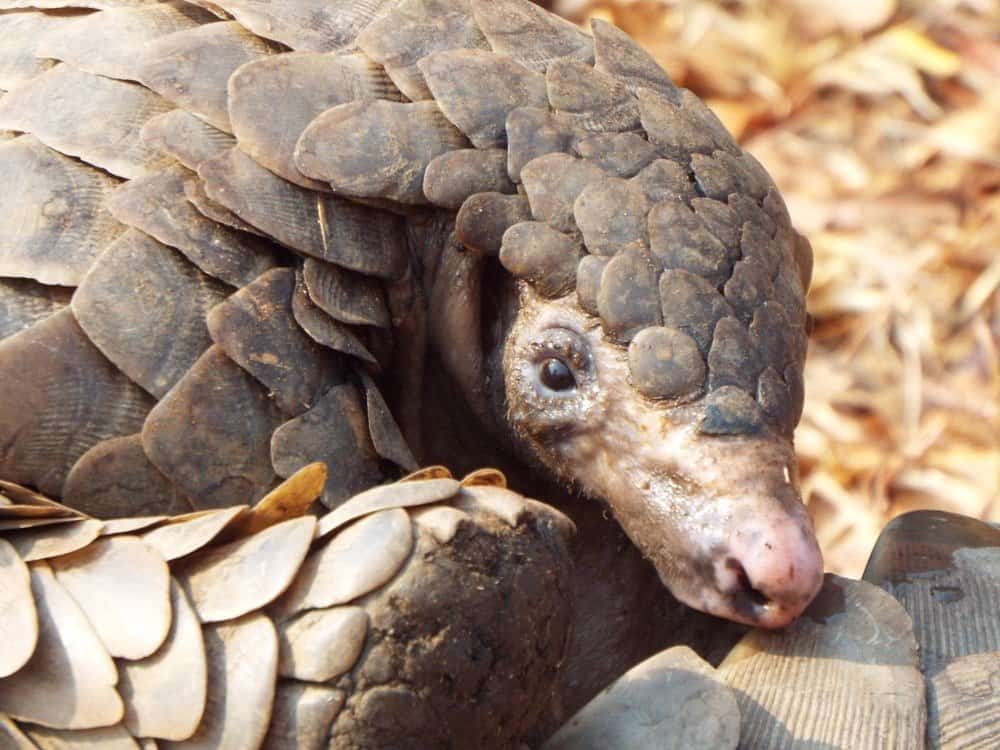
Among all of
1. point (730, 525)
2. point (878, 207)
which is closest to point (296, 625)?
point (730, 525)

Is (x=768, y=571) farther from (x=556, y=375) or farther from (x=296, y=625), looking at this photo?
(x=296, y=625)

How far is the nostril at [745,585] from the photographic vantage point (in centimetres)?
180

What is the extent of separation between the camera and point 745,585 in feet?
5.96

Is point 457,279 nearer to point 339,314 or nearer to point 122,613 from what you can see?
point 339,314

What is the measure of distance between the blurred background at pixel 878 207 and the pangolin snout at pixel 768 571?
253 centimetres

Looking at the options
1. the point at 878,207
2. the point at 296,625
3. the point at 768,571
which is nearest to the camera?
the point at 296,625

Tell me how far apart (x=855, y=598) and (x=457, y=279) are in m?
0.63

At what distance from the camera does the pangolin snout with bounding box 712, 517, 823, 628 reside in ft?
5.82

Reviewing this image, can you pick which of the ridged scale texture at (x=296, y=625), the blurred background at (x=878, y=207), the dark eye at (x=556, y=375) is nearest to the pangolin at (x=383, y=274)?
the dark eye at (x=556, y=375)

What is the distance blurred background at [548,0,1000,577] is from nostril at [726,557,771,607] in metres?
2.54

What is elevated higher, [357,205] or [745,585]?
[357,205]

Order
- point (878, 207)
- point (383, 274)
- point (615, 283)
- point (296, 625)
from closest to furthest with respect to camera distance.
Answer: point (296, 625) → point (615, 283) → point (383, 274) → point (878, 207)

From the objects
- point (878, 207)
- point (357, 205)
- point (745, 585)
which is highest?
point (357, 205)

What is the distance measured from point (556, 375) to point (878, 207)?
318 centimetres
